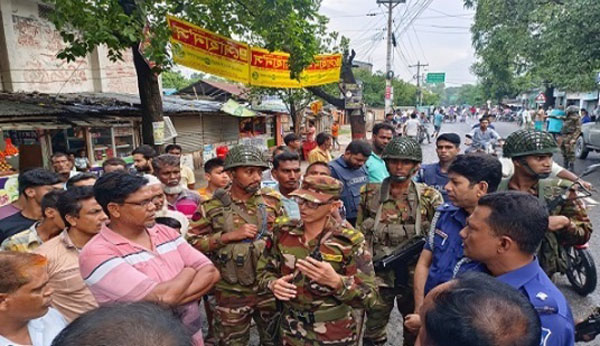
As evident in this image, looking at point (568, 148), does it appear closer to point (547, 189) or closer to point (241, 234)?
point (547, 189)

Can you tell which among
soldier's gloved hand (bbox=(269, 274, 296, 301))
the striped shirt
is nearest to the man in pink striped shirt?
the striped shirt

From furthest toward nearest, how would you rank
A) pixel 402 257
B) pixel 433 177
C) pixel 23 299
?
1. pixel 433 177
2. pixel 402 257
3. pixel 23 299

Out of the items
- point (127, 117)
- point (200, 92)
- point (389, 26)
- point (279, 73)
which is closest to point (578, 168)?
point (279, 73)

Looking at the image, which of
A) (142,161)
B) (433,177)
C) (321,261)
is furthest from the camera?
(142,161)

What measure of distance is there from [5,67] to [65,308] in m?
10.0

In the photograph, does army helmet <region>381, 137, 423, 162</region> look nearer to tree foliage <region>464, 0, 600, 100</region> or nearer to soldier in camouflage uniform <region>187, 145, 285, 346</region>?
soldier in camouflage uniform <region>187, 145, 285, 346</region>

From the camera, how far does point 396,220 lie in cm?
275

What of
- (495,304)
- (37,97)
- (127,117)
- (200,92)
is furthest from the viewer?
(200,92)

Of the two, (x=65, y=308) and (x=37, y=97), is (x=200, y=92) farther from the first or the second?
(x=65, y=308)

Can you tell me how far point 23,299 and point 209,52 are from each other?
6.22 m

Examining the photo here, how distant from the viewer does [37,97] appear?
26.3 feet

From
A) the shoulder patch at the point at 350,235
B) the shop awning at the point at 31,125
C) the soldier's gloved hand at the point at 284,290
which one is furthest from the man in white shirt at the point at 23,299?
the shop awning at the point at 31,125

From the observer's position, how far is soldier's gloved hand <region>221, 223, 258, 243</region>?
2.44 meters

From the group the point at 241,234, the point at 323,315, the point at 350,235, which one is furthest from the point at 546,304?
the point at 241,234
